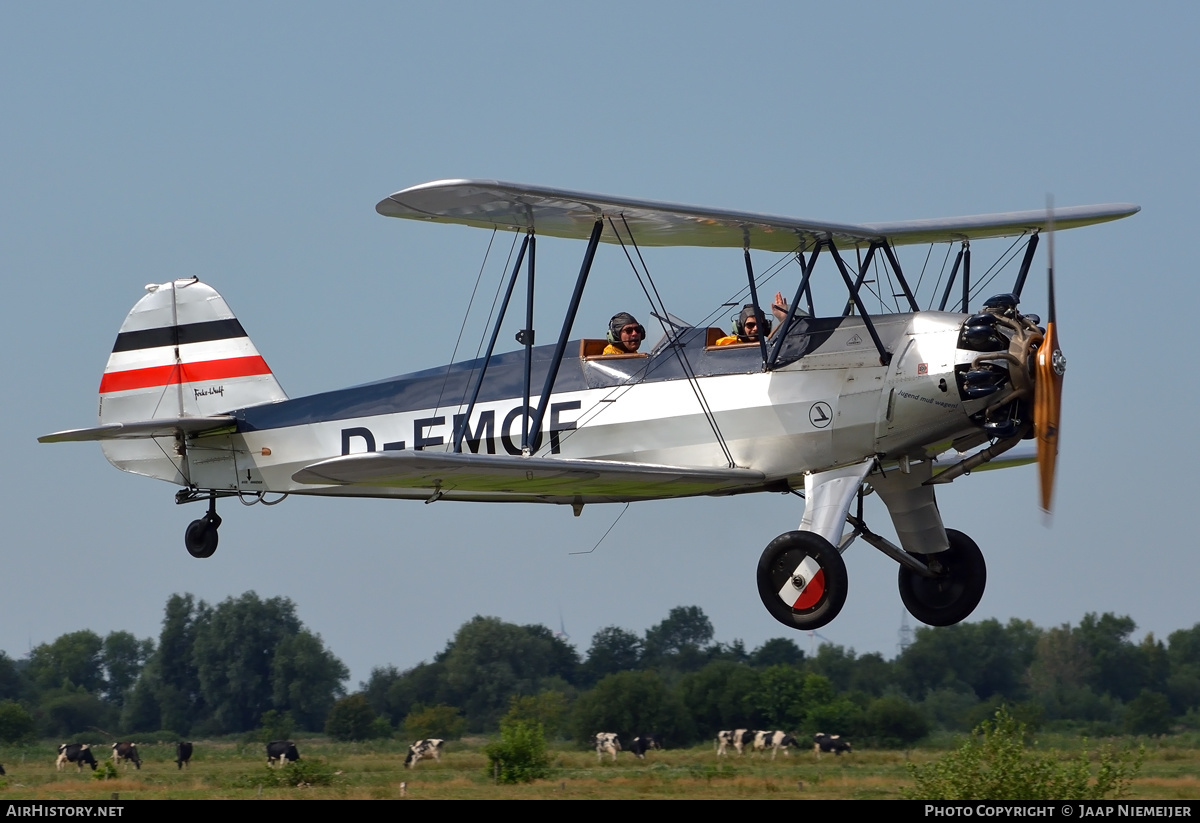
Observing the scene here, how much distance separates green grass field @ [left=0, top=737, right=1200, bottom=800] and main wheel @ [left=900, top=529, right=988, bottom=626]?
11001mm

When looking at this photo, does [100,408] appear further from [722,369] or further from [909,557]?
[909,557]

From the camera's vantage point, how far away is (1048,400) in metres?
11.5

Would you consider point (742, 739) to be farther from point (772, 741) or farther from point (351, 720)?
point (351, 720)

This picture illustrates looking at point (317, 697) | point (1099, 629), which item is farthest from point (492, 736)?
point (1099, 629)

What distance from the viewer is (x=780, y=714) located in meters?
32.8

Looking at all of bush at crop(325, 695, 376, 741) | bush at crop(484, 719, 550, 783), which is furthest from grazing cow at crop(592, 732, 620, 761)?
bush at crop(325, 695, 376, 741)

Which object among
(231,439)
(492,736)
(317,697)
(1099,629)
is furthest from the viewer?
(1099,629)

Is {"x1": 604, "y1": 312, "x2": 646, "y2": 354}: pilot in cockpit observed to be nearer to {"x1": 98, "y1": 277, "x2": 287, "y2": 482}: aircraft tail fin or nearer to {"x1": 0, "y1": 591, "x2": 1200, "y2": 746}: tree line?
{"x1": 98, "y1": 277, "x2": 287, "y2": 482}: aircraft tail fin

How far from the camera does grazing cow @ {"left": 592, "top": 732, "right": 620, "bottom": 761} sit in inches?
1207

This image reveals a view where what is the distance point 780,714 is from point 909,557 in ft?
66.3

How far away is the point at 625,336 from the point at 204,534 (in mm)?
5195

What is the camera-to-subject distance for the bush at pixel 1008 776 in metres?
19.3
